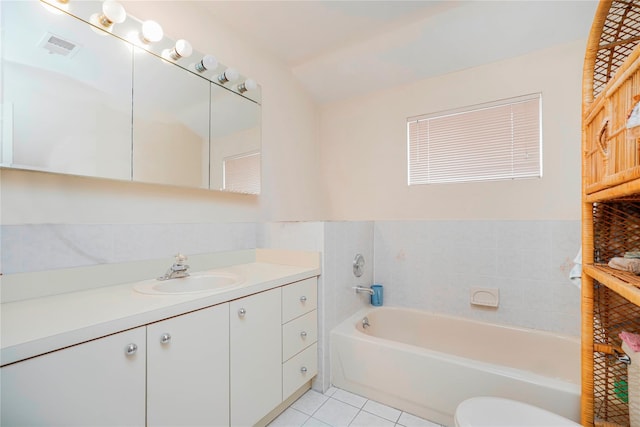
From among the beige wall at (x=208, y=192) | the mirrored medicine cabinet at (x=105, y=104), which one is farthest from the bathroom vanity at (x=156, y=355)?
the mirrored medicine cabinet at (x=105, y=104)

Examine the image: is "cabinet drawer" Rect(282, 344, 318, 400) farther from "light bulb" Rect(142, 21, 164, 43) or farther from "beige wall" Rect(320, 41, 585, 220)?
"light bulb" Rect(142, 21, 164, 43)

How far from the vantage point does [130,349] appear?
89 centimetres

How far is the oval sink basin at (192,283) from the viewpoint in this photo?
1.32 m

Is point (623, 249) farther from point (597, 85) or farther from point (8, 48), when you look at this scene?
point (8, 48)

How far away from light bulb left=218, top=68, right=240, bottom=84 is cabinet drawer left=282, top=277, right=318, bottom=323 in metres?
1.39

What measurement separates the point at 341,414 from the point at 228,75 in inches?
85.8

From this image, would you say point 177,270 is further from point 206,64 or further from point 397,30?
point 397,30

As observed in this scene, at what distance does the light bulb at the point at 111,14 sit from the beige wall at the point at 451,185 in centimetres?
178

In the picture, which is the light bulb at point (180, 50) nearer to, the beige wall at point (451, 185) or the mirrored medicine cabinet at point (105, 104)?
the mirrored medicine cabinet at point (105, 104)

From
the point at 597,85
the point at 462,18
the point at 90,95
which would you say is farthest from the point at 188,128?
the point at 597,85

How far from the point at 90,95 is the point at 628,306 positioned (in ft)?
7.93

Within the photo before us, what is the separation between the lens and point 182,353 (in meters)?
1.03

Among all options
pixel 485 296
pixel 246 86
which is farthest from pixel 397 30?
pixel 485 296

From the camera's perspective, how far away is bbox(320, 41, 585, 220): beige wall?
1794 mm
